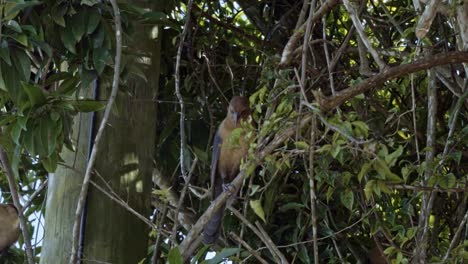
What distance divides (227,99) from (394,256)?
1593mm

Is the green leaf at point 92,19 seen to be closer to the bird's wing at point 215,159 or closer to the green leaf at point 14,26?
the green leaf at point 14,26

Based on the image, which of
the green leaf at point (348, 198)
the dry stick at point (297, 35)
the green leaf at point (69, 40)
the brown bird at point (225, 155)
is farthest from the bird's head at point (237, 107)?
the green leaf at point (69, 40)

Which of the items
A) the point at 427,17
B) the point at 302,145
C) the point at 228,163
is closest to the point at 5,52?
the point at 302,145

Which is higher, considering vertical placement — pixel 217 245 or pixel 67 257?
pixel 67 257

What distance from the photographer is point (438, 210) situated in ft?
14.2

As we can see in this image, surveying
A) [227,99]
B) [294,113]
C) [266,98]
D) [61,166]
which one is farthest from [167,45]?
[294,113]

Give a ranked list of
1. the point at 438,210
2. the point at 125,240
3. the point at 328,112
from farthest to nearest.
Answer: the point at 438,210
the point at 125,240
the point at 328,112

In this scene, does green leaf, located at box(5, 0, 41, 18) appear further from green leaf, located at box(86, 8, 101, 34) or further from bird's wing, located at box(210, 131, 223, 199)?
bird's wing, located at box(210, 131, 223, 199)

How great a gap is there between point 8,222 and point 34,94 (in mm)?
620

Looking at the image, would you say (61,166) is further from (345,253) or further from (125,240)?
(345,253)

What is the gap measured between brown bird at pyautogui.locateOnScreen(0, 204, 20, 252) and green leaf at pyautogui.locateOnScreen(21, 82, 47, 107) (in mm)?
502

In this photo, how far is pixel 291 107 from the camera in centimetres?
328

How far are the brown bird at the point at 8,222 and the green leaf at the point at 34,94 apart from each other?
19.8 inches

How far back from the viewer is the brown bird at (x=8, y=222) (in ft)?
11.2
